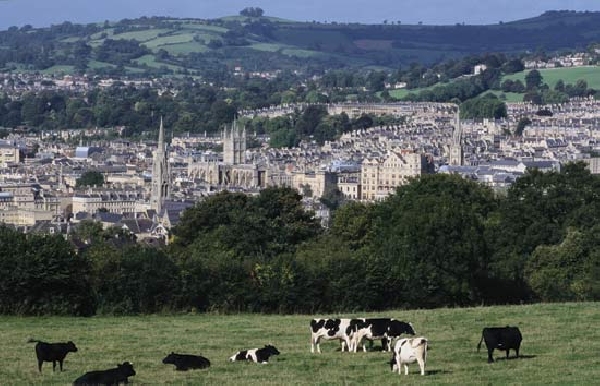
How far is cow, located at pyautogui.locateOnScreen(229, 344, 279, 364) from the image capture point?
1850 centimetres

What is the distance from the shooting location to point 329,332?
1944 centimetres

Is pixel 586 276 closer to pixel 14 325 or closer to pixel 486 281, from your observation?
pixel 486 281

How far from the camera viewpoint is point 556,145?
150000 mm

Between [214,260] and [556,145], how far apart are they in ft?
405

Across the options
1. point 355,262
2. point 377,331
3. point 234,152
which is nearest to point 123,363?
point 377,331

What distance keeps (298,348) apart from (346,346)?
1.63 feet

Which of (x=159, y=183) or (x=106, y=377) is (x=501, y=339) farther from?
(x=159, y=183)

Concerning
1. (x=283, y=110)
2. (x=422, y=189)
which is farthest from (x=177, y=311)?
(x=283, y=110)

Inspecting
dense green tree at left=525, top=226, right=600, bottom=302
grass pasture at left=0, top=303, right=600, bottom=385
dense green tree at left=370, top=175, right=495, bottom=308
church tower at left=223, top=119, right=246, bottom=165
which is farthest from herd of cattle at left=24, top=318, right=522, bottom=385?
church tower at left=223, top=119, right=246, bottom=165

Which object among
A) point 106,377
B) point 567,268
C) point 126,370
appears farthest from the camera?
point 567,268

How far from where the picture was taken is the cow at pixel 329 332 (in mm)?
19359

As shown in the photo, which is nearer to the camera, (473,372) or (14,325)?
(473,372)

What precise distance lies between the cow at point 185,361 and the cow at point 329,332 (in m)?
1.56

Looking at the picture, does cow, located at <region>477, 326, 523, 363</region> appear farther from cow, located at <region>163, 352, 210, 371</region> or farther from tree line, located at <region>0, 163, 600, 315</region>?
tree line, located at <region>0, 163, 600, 315</region>
